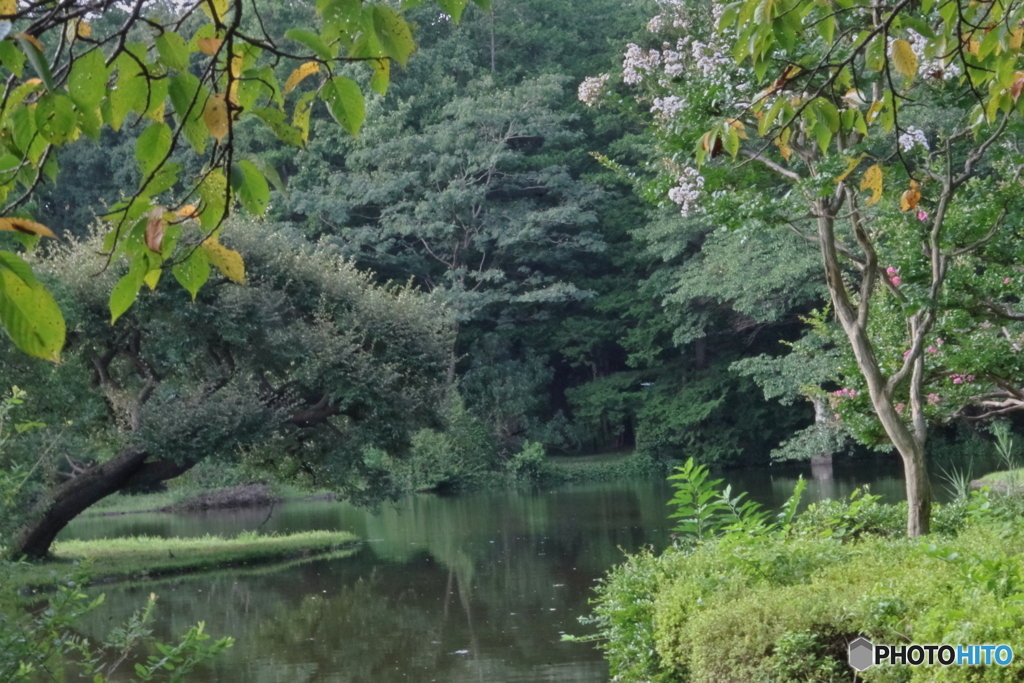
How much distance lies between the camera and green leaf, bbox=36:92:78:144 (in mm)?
1413

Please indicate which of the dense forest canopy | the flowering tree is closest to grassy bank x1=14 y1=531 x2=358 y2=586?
the dense forest canopy

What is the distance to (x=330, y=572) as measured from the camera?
1135cm

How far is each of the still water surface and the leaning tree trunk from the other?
6.93ft

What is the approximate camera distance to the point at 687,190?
22.8 feet

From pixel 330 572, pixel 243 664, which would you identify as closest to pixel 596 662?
pixel 243 664

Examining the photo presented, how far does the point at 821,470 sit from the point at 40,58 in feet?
70.4

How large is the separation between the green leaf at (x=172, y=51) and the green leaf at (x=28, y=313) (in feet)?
1.50

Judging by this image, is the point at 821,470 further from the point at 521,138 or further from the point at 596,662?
the point at 596,662

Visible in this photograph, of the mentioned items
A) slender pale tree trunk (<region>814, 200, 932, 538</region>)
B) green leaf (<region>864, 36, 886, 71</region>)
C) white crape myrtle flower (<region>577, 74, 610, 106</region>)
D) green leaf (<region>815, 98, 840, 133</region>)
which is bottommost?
slender pale tree trunk (<region>814, 200, 932, 538</region>)

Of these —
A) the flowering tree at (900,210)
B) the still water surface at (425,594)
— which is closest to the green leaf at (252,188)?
the flowering tree at (900,210)

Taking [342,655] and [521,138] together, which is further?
[521,138]

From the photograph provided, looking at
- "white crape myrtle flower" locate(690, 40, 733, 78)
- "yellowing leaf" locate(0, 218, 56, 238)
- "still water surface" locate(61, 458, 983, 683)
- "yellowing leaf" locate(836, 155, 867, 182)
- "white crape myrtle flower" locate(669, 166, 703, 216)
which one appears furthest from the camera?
"white crape myrtle flower" locate(669, 166, 703, 216)
